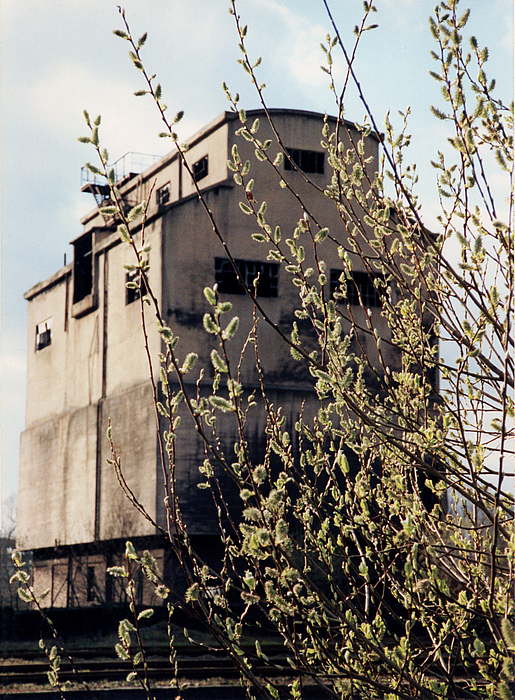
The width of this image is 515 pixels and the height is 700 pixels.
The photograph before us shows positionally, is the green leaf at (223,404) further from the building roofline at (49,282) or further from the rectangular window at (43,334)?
the rectangular window at (43,334)

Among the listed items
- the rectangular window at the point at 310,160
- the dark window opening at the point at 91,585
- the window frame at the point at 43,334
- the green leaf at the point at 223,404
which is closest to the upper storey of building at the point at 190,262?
the rectangular window at the point at 310,160

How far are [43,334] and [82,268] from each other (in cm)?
471

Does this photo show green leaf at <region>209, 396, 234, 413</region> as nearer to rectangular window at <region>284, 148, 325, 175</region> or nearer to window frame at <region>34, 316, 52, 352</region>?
rectangular window at <region>284, 148, 325, 175</region>

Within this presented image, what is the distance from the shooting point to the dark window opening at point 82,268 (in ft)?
115

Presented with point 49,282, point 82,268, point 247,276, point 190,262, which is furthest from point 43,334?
point 247,276

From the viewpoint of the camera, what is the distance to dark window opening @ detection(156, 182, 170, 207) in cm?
3559

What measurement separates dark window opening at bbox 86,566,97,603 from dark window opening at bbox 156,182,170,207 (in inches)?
584

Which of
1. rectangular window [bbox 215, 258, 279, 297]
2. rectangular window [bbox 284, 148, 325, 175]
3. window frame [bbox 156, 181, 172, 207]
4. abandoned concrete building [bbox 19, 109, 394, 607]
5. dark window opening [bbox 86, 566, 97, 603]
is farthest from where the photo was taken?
window frame [bbox 156, 181, 172, 207]

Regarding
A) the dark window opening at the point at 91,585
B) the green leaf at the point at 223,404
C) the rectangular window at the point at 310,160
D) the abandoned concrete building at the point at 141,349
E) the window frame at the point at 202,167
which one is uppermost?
the window frame at the point at 202,167

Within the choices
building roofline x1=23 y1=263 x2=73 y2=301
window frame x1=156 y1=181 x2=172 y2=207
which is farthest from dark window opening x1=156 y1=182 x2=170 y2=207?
building roofline x1=23 y1=263 x2=73 y2=301

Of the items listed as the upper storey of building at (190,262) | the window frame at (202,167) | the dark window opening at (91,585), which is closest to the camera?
the upper storey of building at (190,262)

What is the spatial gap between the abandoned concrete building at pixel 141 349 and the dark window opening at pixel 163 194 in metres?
0.09

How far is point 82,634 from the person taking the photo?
1010 inches

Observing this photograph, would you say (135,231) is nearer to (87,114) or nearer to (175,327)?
(175,327)
